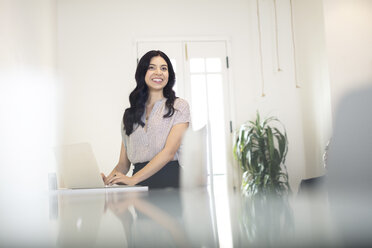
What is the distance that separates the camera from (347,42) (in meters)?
4.75

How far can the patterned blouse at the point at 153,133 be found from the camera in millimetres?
2299

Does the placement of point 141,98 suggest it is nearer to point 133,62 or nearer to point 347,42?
point 133,62

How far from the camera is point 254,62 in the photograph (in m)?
5.48

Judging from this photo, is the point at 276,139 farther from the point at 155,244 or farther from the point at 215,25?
the point at 155,244

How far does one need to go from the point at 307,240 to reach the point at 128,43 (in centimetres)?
540

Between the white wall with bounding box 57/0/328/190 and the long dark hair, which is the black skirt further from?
the white wall with bounding box 57/0/328/190

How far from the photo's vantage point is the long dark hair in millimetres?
2363

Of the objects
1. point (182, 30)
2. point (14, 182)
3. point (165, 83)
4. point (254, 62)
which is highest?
Result: point (182, 30)

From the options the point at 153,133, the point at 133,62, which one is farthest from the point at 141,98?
the point at 133,62

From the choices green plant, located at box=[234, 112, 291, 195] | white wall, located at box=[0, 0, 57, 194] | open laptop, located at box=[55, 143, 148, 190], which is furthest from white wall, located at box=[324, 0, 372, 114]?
open laptop, located at box=[55, 143, 148, 190]

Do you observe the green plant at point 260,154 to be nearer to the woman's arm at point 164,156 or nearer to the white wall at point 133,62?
the white wall at point 133,62

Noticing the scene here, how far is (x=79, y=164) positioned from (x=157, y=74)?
1.40m

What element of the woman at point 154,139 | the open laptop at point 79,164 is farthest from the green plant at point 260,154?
the open laptop at point 79,164

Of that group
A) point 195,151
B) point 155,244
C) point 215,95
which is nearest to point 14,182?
point 195,151
